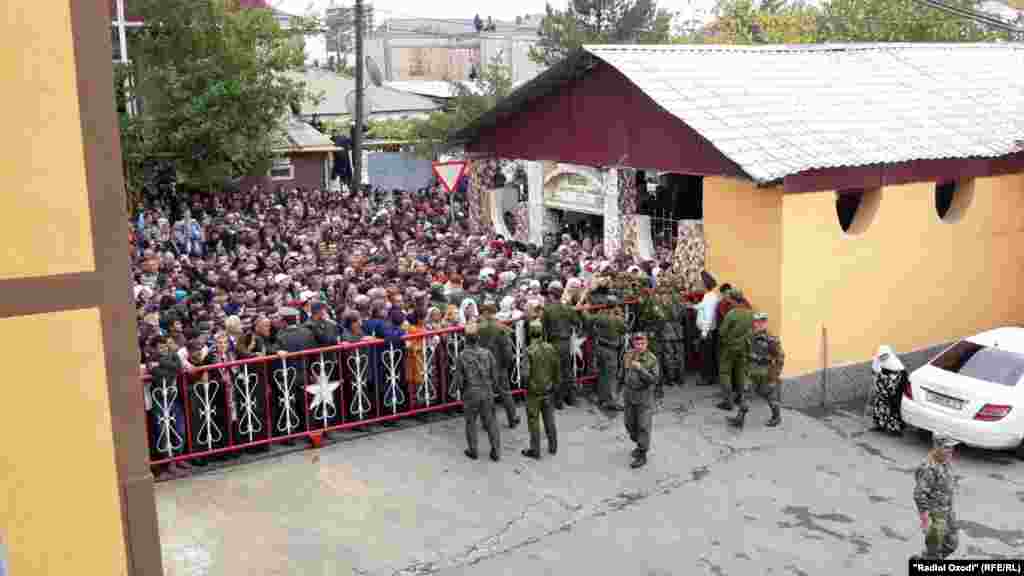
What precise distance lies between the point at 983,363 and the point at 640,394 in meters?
4.32

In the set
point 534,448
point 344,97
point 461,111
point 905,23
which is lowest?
point 534,448

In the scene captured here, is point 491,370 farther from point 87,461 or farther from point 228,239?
point 228,239

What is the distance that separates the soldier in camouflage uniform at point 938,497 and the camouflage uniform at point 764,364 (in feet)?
12.4

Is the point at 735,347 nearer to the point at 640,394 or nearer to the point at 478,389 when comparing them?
the point at 640,394

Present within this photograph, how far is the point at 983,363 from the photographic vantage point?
11695 mm

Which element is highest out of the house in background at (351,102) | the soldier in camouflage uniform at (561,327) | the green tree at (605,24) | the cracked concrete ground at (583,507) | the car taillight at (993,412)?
the green tree at (605,24)

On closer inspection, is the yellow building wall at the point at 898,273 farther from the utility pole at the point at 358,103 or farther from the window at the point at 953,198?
the utility pole at the point at 358,103

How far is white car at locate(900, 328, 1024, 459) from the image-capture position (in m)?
11.1

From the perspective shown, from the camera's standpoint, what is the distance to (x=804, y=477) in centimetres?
1085

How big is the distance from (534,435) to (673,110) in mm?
5142

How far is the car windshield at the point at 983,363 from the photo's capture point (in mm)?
11430

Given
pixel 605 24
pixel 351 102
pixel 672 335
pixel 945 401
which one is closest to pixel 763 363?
pixel 672 335

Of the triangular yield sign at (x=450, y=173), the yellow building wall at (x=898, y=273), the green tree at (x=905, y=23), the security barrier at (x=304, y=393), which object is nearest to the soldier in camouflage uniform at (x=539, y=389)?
the security barrier at (x=304, y=393)

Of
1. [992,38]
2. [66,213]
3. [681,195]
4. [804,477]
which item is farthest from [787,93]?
[992,38]
